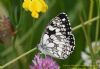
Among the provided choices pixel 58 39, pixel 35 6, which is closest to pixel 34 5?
pixel 35 6

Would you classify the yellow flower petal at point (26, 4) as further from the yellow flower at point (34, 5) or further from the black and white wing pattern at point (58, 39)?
the black and white wing pattern at point (58, 39)

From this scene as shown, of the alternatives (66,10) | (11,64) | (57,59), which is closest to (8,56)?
(11,64)

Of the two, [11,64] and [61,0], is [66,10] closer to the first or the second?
[61,0]

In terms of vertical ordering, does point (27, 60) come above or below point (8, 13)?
below

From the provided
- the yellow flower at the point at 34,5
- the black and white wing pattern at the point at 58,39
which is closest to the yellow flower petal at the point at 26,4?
the yellow flower at the point at 34,5

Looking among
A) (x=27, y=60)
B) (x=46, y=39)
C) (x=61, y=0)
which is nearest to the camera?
(x=46, y=39)

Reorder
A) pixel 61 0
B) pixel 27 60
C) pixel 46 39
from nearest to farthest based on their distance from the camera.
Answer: pixel 46 39 → pixel 27 60 → pixel 61 0
